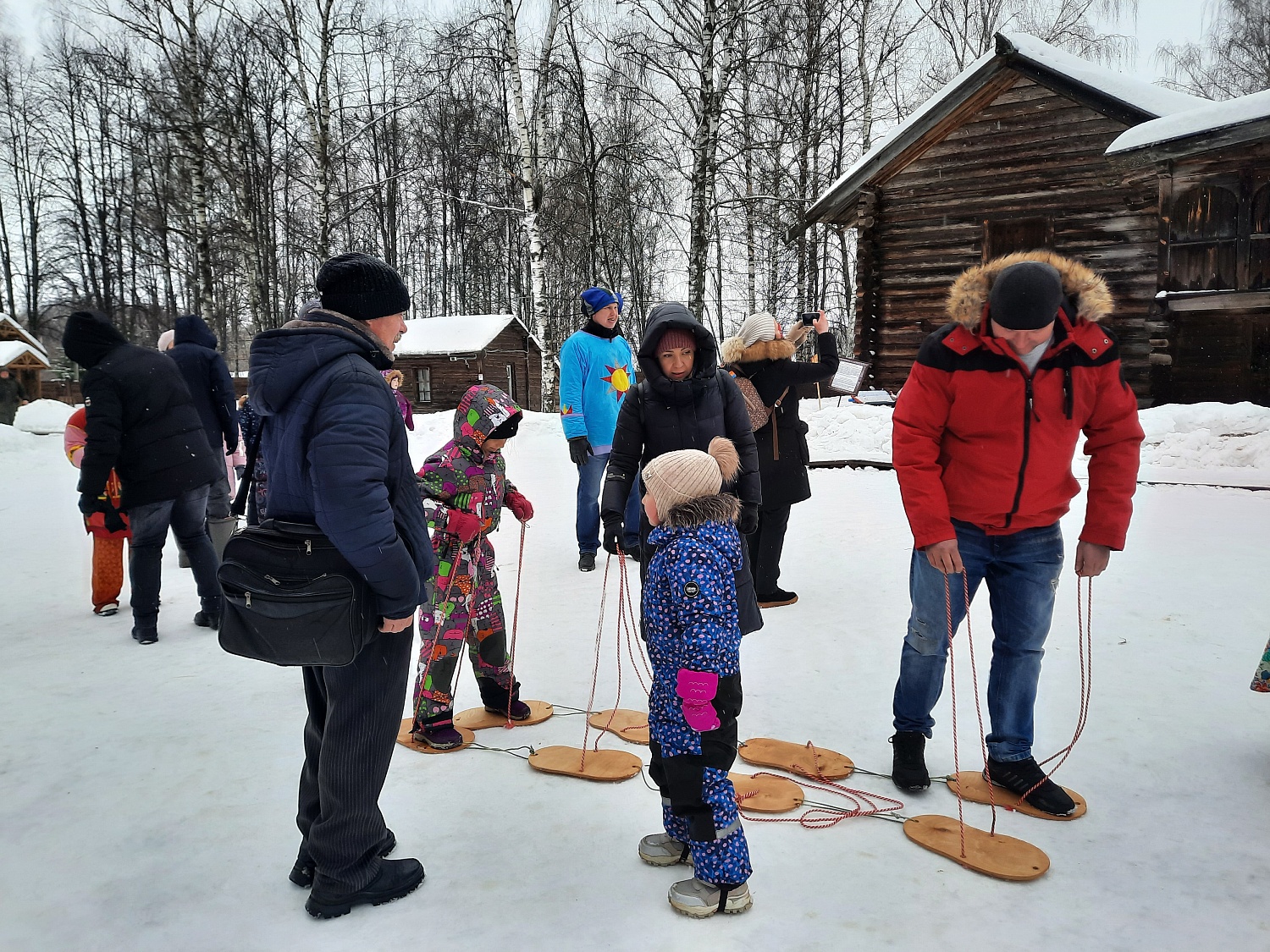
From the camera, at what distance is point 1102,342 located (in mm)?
2719

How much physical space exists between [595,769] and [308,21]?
57.9 feet

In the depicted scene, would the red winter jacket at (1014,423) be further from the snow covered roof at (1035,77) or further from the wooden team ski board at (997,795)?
the snow covered roof at (1035,77)

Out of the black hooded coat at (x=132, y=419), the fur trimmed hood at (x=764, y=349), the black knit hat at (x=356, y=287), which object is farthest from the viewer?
the fur trimmed hood at (x=764, y=349)

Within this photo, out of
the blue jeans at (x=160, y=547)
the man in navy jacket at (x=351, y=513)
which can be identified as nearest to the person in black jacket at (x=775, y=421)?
the man in navy jacket at (x=351, y=513)

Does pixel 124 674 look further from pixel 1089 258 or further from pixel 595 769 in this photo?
pixel 1089 258

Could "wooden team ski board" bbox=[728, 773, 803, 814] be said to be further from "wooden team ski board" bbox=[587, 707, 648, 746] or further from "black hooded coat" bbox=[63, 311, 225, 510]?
"black hooded coat" bbox=[63, 311, 225, 510]

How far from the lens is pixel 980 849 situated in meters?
2.53

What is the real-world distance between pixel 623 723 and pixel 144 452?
3.14 meters

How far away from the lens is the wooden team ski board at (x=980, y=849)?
2.41m

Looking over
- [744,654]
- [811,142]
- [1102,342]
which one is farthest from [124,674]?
[811,142]

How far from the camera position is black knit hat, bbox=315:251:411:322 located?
234 centimetres

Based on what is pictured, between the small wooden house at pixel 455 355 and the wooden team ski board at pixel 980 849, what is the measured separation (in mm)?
24972

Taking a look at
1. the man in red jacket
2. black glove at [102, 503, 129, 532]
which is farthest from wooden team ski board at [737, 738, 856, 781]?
black glove at [102, 503, 129, 532]

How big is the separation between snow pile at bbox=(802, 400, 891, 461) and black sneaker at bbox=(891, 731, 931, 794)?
6.96 m
